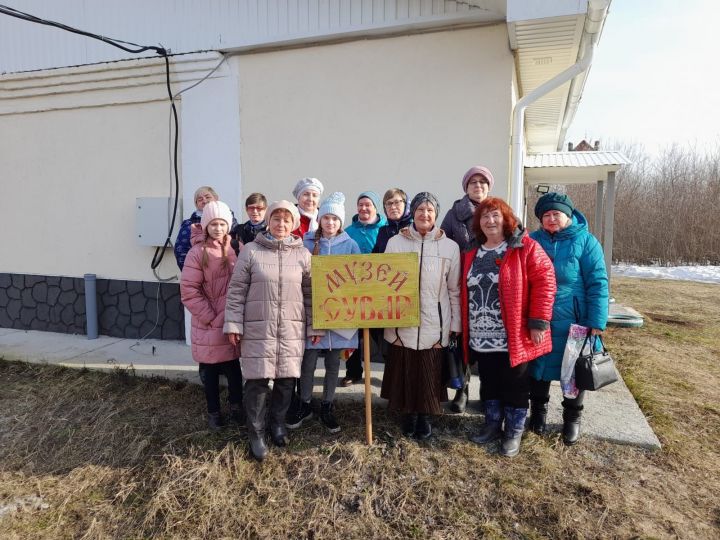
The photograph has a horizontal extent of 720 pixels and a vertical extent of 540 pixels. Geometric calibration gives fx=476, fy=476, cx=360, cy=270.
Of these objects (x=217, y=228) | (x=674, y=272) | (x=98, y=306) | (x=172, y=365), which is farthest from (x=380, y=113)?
(x=674, y=272)

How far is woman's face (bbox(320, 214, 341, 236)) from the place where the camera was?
350cm

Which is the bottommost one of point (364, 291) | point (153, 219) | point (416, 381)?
point (416, 381)

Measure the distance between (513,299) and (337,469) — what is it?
5.22ft

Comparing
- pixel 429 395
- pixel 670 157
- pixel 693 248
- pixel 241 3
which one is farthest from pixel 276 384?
pixel 670 157

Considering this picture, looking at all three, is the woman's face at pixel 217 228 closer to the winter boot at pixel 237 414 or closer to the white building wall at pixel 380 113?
the winter boot at pixel 237 414

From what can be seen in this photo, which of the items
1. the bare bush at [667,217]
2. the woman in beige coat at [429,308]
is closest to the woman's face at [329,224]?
the woman in beige coat at [429,308]

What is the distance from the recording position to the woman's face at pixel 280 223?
3.24m

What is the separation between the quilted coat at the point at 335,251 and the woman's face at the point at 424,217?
1.71ft

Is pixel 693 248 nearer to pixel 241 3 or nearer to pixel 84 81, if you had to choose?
pixel 241 3

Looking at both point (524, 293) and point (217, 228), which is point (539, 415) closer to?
point (524, 293)

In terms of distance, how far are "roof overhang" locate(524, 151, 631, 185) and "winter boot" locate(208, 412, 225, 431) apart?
19.0ft

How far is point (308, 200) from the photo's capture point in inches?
→ 153

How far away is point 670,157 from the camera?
22.0 metres

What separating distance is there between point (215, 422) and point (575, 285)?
2.81 meters
